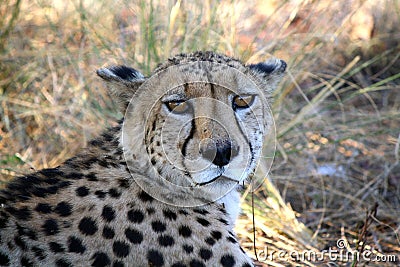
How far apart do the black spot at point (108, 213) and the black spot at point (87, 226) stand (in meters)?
0.05

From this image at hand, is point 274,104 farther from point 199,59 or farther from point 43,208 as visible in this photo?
point 43,208

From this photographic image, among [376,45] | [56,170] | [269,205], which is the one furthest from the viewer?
[376,45]

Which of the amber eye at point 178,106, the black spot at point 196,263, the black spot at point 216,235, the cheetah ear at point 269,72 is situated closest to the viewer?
the black spot at point 196,263

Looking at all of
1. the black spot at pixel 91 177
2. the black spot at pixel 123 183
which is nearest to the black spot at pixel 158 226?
the black spot at pixel 123 183

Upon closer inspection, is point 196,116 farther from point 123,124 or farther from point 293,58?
point 293,58

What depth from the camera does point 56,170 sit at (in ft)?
8.79

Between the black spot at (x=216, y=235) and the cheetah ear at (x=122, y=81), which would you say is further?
the cheetah ear at (x=122, y=81)

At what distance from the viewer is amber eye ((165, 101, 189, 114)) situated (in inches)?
105

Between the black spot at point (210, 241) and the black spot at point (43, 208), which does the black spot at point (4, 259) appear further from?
the black spot at point (210, 241)

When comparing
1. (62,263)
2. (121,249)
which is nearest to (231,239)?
(121,249)

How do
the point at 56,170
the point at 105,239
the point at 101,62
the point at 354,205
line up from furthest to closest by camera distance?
the point at 101,62 < the point at 354,205 < the point at 56,170 < the point at 105,239

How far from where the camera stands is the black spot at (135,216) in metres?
2.53

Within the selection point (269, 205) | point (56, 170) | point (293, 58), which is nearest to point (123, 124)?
point (56, 170)

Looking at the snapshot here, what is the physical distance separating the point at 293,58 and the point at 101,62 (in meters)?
1.47
